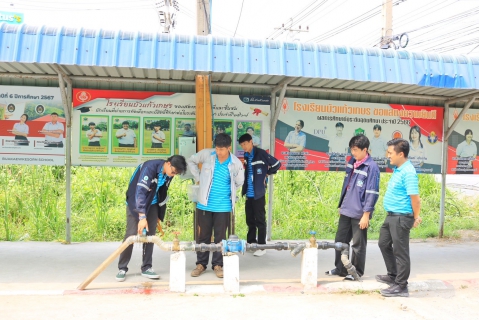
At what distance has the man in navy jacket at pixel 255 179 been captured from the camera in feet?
18.4

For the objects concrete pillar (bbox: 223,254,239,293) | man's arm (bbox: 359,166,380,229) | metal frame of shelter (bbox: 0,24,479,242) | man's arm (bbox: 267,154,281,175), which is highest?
metal frame of shelter (bbox: 0,24,479,242)

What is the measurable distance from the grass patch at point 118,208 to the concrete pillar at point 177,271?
10.6ft

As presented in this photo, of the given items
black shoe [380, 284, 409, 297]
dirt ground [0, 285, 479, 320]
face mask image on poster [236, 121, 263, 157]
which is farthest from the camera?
face mask image on poster [236, 121, 263, 157]

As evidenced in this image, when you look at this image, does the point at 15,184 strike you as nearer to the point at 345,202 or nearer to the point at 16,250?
the point at 16,250

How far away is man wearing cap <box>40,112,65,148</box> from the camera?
19.1 ft

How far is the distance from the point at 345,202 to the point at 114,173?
7339 millimetres

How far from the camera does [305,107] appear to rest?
20.9 ft

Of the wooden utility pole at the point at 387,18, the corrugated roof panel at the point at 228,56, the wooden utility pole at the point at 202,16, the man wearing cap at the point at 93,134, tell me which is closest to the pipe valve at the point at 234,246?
the corrugated roof panel at the point at 228,56

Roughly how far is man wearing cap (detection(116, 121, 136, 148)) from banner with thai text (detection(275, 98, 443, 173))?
215 centimetres

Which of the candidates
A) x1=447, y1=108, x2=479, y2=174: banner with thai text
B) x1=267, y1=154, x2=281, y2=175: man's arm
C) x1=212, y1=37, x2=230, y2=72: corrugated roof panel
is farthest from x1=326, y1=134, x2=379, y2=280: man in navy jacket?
x1=447, y1=108, x2=479, y2=174: banner with thai text

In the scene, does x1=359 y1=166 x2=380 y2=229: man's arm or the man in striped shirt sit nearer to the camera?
x1=359 y1=166 x2=380 y2=229: man's arm

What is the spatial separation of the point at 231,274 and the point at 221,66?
2296mm

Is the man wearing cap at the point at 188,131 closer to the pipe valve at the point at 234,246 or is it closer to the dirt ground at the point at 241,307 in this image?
the pipe valve at the point at 234,246

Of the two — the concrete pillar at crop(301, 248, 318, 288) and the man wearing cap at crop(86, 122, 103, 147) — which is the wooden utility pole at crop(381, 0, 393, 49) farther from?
the concrete pillar at crop(301, 248, 318, 288)
